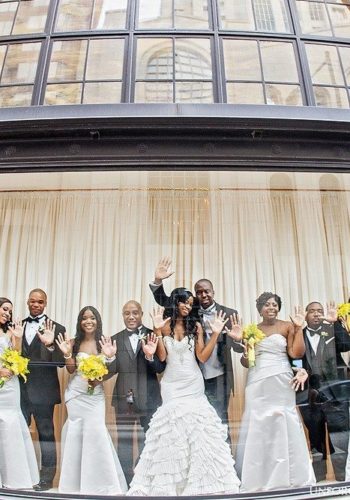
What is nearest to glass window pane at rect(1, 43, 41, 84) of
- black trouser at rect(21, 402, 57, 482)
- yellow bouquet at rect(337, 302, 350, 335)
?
black trouser at rect(21, 402, 57, 482)

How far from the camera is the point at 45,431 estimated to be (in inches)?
171

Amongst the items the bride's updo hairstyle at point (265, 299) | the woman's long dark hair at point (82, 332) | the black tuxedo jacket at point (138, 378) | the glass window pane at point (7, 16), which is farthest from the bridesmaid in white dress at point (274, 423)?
the glass window pane at point (7, 16)

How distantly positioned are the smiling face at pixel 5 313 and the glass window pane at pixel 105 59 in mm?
2758

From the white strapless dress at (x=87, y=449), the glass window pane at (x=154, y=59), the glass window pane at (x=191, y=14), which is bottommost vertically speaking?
the white strapless dress at (x=87, y=449)

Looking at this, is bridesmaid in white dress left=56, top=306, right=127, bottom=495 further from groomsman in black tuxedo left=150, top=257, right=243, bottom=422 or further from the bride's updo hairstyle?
the bride's updo hairstyle

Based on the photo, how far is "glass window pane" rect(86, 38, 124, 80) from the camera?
15.7 ft

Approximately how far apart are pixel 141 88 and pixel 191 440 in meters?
3.67

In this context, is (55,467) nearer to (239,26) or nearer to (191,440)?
(191,440)

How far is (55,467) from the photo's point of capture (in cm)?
414

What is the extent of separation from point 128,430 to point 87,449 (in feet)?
1.39

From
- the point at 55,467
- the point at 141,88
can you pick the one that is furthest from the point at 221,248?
the point at 55,467

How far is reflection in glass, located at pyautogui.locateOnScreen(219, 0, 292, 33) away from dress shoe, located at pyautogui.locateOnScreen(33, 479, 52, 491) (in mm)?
5334

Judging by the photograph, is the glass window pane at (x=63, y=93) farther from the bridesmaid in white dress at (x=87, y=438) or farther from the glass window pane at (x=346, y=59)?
the glass window pane at (x=346, y=59)

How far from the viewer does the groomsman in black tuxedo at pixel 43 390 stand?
4.25 meters
